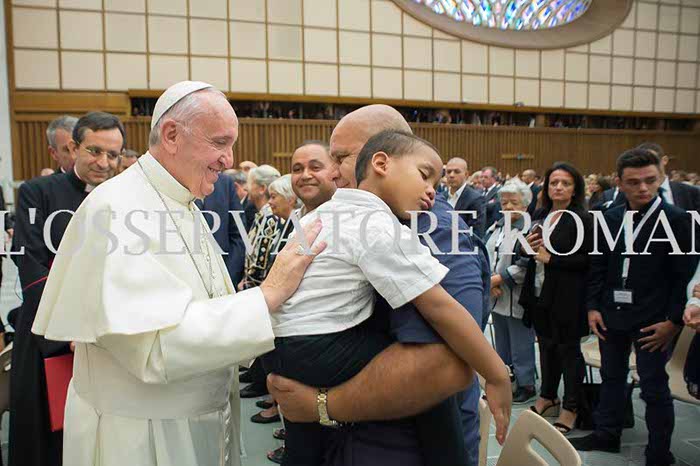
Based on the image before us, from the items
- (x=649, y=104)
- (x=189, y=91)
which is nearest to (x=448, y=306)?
(x=189, y=91)

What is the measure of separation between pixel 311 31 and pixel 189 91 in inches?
572

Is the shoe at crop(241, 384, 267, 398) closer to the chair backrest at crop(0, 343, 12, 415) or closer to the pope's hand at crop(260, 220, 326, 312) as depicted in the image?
the chair backrest at crop(0, 343, 12, 415)

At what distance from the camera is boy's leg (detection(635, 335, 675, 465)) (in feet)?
9.89

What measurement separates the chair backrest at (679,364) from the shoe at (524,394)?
39.8 inches

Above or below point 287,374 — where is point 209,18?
above

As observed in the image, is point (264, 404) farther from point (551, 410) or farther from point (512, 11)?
point (512, 11)

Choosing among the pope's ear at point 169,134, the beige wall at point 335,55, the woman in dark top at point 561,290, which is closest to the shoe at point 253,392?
the woman in dark top at point 561,290

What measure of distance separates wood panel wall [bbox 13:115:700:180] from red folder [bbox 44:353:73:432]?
490 inches

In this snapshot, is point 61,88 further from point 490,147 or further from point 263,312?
point 263,312

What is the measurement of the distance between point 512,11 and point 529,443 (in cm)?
1828

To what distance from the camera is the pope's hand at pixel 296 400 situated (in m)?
1.10

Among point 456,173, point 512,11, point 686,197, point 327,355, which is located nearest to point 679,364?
point 686,197

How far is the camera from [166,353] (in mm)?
1175

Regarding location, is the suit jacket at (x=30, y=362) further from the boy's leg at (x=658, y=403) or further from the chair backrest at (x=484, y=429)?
the boy's leg at (x=658, y=403)
